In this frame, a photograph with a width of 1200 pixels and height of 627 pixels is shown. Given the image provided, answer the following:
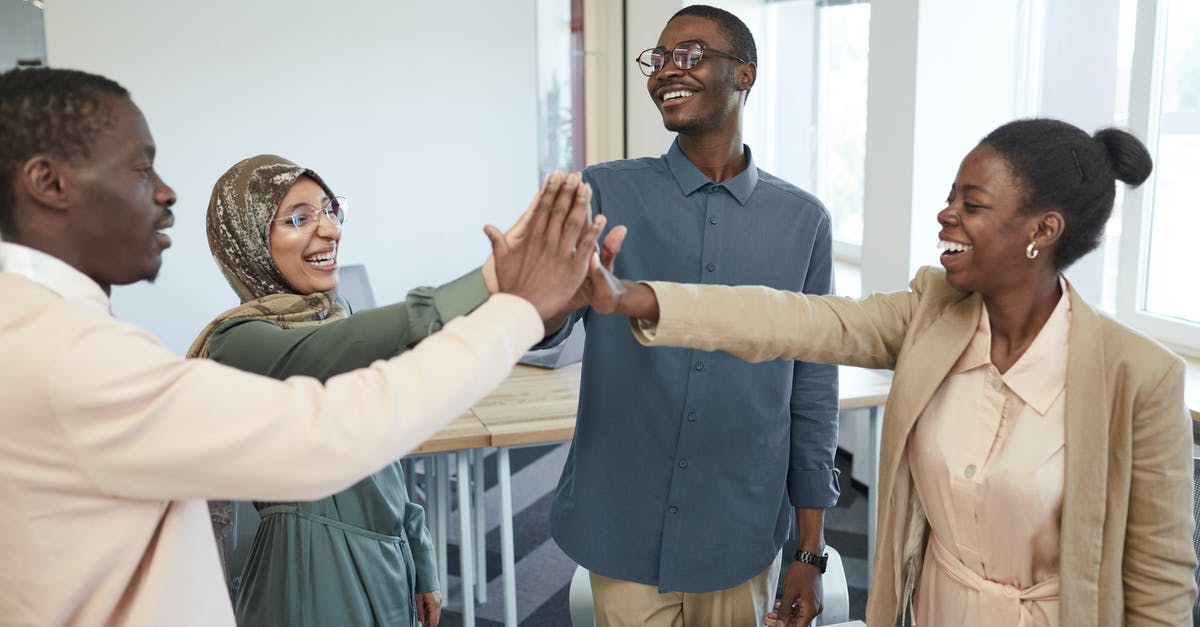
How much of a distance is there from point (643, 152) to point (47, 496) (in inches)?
206

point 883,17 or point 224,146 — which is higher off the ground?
point 883,17

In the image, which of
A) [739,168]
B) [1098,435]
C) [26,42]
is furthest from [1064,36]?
[26,42]

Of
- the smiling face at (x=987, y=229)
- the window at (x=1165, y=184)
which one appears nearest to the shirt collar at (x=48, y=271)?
the smiling face at (x=987, y=229)

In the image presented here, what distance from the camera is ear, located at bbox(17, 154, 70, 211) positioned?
1.04 meters

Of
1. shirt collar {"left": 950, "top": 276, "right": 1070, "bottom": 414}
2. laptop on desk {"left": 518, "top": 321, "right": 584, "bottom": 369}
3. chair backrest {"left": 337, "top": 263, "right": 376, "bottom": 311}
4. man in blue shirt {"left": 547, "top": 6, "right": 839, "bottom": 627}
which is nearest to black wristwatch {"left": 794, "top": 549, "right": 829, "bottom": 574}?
man in blue shirt {"left": 547, "top": 6, "right": 839, "bottom": 627}

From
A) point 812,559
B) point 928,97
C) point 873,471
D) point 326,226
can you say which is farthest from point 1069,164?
point 928,97

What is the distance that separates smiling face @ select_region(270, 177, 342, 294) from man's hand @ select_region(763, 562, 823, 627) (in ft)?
3.62

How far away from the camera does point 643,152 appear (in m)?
5.99

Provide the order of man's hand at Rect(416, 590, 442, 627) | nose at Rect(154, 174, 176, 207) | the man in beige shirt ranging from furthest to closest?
1. man's hand at Rect(416, 590, 442, 627)
2. nose at Rect(154, 174, 176, 207)
3. the man in beige shirt

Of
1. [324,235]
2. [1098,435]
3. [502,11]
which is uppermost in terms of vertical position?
[502,11]

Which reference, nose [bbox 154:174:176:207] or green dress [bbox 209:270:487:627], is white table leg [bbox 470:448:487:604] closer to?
green dress [bbox 209:270:487:627]

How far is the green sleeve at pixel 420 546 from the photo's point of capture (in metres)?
1.91

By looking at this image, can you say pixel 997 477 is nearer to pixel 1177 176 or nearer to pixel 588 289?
pixel 588 289

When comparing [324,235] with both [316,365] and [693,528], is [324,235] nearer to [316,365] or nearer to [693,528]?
[316,365]
